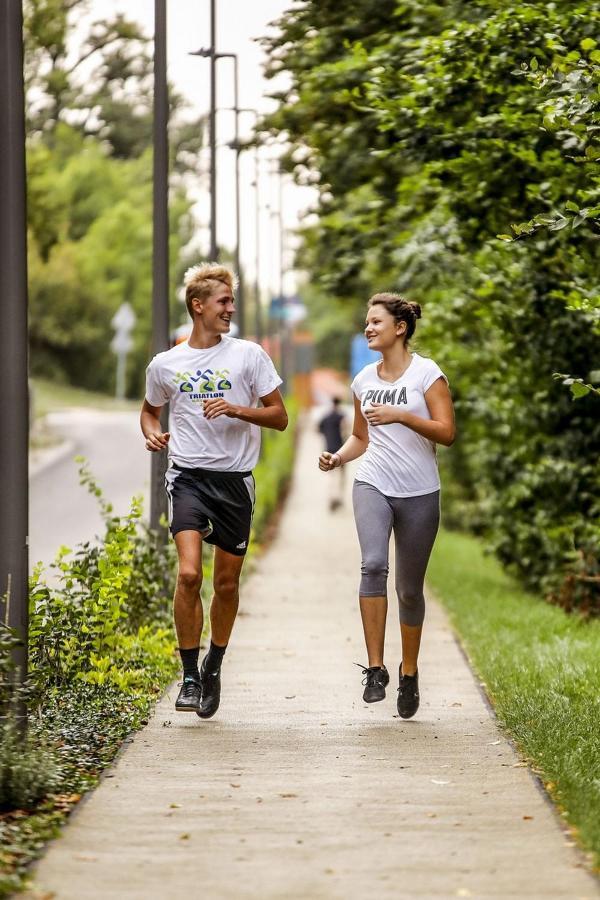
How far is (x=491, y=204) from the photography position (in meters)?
11.4

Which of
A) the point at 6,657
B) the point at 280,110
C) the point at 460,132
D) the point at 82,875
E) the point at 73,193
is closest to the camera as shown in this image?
the point at 82,875

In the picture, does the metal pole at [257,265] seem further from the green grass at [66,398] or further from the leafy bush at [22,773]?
the leafy bush at [22,773]

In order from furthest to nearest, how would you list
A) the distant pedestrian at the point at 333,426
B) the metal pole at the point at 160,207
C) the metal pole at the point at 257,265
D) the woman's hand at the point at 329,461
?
the metal pole at the point at 257,265 → the distant pedestrian at the point at 333,426 → the metal pole at the point at 160,207 → the woman's hand at the point at 329,461

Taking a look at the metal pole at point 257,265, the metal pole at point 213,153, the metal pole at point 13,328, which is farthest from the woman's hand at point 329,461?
the metal pole at point 257,265

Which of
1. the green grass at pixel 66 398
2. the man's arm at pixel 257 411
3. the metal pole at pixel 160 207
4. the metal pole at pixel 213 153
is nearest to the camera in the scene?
the man's arm at pixel 257 411

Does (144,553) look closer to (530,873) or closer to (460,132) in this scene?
(460,132)

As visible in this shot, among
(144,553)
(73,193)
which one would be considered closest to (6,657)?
(144,553)

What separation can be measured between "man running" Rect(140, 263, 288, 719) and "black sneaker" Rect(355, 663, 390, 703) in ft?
2.34

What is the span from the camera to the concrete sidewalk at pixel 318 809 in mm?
5301

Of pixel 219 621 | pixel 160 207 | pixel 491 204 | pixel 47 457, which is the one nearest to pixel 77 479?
pixel 47 457

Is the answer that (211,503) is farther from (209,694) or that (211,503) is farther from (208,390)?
(209,694)

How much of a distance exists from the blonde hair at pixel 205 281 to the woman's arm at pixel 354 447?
2.67ft

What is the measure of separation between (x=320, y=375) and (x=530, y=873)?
111 metres

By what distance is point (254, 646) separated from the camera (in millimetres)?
11820
